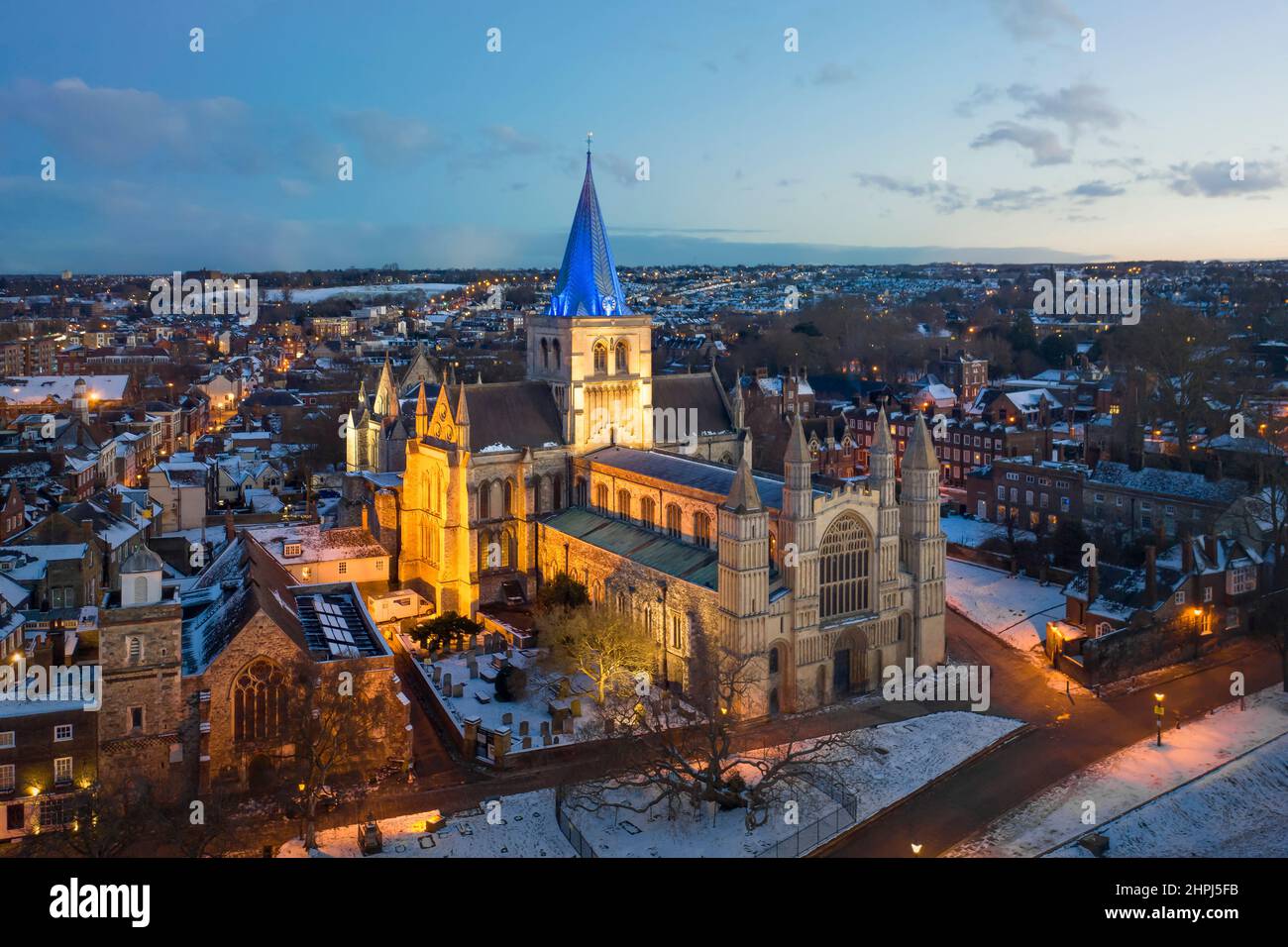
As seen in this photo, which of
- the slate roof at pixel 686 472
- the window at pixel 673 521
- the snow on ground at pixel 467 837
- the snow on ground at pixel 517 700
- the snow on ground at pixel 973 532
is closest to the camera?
the snow on ground at pixel 467 837

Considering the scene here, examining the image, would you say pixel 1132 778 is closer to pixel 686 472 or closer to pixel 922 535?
pixel 922 535

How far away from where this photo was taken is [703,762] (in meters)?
33.6

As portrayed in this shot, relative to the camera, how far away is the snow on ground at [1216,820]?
29.9 m

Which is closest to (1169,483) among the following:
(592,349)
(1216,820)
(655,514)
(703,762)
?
(655,514)

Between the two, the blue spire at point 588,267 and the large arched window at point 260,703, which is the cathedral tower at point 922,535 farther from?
the large arched window at point 260,703

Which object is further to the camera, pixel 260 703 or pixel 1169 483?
pixel 1169 483

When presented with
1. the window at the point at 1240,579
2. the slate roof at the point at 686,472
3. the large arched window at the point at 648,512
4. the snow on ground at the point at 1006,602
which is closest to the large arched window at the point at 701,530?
the slate roof at the point at 686,472

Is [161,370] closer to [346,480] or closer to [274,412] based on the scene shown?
[274,412]

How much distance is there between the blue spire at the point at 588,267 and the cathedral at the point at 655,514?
2.6 inches

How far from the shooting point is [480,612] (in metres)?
50.3

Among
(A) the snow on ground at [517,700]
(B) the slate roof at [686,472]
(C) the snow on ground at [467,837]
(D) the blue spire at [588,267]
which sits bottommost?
(C) the snow on ground at [467,837]

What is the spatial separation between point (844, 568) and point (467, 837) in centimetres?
1719

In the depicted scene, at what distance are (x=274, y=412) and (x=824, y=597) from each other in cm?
7836

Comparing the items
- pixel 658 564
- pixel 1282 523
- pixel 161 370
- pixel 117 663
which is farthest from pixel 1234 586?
pixel 161 370
